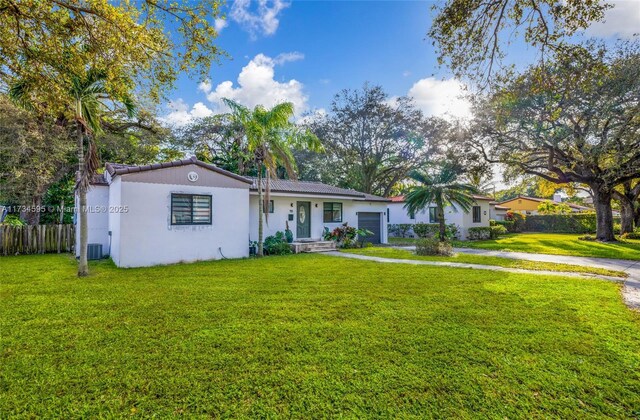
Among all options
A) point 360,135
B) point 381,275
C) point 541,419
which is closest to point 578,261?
point 381,275

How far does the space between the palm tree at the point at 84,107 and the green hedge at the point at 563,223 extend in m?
36.3

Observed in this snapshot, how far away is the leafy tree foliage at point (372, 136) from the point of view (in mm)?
28203

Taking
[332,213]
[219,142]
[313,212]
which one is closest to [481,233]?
[332,213]

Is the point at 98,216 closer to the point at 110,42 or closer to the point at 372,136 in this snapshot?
the point at 110,42

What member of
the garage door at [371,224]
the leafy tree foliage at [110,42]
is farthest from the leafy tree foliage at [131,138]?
the garage door at [371,224]

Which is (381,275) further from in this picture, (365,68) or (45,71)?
(45,71)

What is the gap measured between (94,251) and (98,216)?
162cm

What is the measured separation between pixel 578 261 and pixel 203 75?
1423cm

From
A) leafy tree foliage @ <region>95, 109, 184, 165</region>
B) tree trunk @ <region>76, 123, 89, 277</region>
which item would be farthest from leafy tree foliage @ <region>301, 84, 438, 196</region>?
tree trunk @ <region>76, 123, 89, 277</region>

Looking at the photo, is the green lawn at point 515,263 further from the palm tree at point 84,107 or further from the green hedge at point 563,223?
the green hedge at point 563,223

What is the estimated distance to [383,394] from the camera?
9.80 feet

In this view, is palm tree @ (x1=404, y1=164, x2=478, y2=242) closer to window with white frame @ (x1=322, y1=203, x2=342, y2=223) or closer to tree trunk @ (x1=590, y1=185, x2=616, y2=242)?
window with white frame @ (x1=322, y1=203, x2=342, y2=223)

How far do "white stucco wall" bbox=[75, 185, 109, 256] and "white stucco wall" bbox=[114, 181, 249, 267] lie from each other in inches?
143

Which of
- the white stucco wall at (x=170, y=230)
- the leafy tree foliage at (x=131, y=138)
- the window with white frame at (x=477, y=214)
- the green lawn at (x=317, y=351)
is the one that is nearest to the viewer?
the green lawn at (x=317, y=351)
